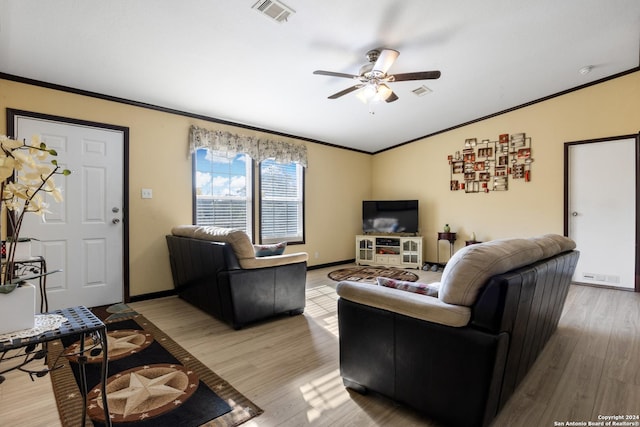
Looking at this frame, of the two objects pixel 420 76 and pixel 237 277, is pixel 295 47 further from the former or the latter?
pixel 237 277

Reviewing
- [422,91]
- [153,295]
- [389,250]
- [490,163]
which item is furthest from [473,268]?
[389,250]

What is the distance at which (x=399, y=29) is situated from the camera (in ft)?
8.98

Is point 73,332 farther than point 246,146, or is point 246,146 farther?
point 246,146

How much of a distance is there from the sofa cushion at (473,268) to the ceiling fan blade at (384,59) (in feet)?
6.60

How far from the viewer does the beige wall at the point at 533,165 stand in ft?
13.5

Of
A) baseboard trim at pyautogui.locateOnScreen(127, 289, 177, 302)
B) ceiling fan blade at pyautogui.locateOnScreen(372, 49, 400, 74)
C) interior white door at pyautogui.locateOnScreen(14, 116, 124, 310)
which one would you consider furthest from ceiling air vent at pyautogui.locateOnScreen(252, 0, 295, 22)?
baseboard trim at pyautogui.locateOnScreen(127, 289, 177, 302)

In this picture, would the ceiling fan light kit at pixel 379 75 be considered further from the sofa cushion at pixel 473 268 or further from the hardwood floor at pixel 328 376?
the hardwood floor at pixel 328 376

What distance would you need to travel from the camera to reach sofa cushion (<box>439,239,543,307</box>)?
1.37 m

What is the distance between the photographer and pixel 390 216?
5.90 metres

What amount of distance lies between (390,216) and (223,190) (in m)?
3.11

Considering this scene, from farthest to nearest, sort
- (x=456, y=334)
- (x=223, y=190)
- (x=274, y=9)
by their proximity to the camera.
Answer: (x=223, y=190) → (x=274, y=9) → (x=456, y=334)

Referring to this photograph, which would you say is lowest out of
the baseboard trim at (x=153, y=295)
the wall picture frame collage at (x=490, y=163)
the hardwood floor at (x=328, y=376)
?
the hardwood floor at (x=328, y=376)

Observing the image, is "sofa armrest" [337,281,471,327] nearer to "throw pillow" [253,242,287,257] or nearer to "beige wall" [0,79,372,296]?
"throw pillow" [253,242,287,257]

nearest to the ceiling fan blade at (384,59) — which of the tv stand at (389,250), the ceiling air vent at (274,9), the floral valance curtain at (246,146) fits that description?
the ceiling air vent at (274,9)
